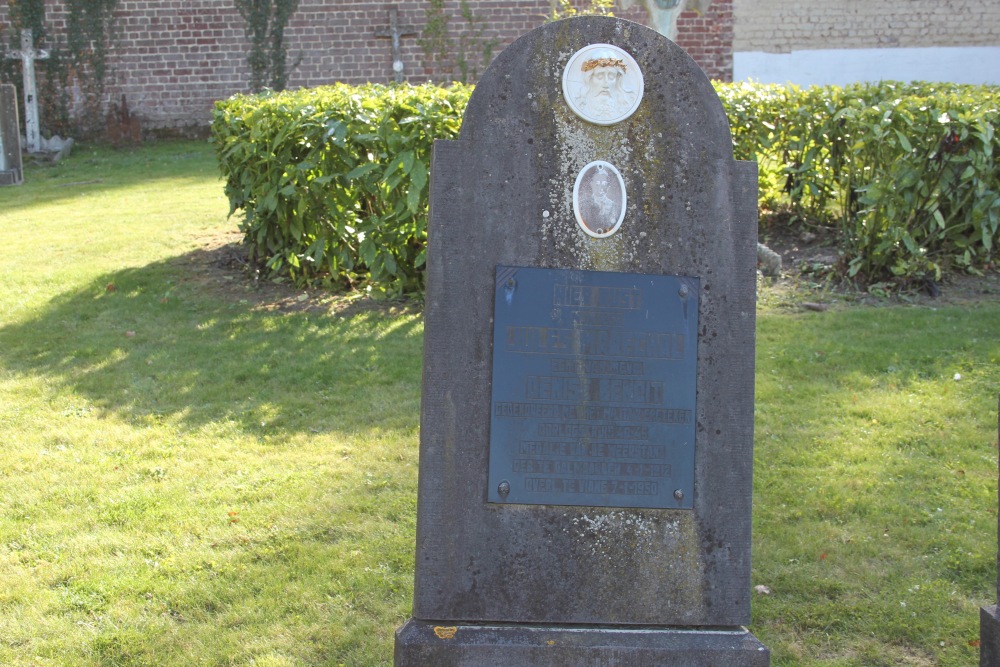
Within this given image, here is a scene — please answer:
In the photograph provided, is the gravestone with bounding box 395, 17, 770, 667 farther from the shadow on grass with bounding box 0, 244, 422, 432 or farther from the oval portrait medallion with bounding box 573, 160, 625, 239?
the shadow on grass with bounding box 0, 244, 422, 432

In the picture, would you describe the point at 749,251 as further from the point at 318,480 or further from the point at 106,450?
the point at 106,450

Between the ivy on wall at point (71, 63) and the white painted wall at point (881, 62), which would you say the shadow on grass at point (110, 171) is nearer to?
the ivy on wall at point (71, 63)

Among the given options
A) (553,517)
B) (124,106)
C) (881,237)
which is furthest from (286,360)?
(124,106)

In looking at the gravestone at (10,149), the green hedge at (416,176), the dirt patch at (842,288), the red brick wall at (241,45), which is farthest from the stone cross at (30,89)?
the dirt patch at (842,288)

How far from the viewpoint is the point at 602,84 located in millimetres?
2689

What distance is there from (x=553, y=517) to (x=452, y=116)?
427 cm

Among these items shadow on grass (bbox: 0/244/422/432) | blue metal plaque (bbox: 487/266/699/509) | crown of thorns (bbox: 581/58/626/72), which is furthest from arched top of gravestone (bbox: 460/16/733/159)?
shadow on grass (bbox: 0/244/422/432)

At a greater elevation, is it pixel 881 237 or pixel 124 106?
pixel 124 106

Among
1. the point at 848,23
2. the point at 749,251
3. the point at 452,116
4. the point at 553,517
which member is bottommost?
the point at 553,517

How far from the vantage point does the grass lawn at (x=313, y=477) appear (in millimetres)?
3248

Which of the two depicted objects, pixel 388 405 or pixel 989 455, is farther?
pixel 388 405

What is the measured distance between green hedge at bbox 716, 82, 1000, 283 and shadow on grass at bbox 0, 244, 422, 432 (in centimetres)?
329

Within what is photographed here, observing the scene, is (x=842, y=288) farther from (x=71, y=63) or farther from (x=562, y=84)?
(x=71, y=63)

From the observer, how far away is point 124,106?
1764 centimetres
